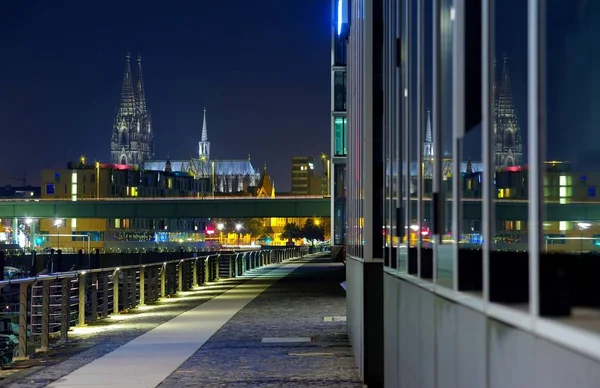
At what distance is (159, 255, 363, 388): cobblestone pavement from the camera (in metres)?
12.7

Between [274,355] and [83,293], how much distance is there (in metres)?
5.15

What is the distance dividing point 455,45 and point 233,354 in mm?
11225

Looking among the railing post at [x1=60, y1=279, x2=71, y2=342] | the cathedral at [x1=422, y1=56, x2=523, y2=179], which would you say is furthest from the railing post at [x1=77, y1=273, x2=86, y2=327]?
the cathedral at [x1=422, y1=56, x2=523, y2=179]

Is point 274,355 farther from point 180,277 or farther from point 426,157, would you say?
point 180,277

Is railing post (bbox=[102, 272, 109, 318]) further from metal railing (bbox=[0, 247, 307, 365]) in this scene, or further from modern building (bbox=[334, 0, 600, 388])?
modern building (bbox=[334, 0, 600, 388])

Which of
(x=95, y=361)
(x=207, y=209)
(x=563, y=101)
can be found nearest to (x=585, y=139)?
(x=563, y=101)

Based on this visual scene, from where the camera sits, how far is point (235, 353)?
52.1 feet

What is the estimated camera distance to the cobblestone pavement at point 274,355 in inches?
498

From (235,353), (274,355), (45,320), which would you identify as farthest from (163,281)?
(274,355)

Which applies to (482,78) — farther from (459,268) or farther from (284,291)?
(284,291)

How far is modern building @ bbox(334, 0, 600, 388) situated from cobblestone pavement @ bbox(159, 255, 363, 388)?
3.24 meters

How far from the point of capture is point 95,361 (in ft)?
48.4

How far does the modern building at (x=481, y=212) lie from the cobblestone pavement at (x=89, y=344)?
5178 mm

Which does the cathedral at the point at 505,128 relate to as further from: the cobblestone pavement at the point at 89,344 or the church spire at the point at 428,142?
the cobblestone pavement at the point at 89,344
